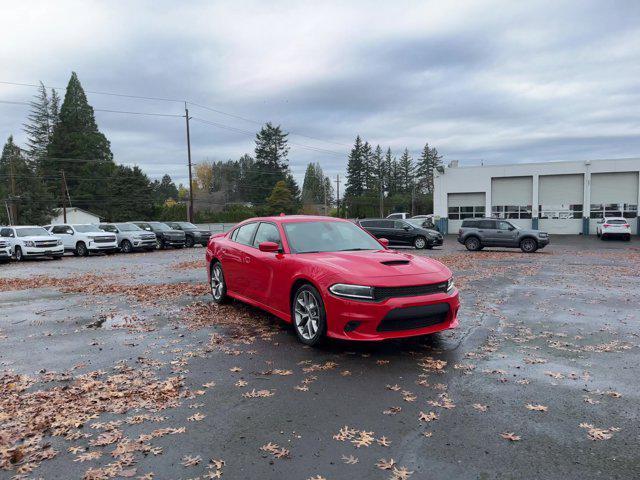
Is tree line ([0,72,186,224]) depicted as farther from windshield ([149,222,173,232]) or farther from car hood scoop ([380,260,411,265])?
car hood scoop ([380,260,411,265])

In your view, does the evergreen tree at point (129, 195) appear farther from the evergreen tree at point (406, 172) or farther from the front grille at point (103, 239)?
the evergreen tree at point (406, 172)

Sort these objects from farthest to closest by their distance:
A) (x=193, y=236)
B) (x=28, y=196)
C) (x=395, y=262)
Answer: (x=28, y=196) < (x=193, y=236) < (x=395, y=262)

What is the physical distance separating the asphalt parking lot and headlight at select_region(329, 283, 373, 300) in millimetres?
733

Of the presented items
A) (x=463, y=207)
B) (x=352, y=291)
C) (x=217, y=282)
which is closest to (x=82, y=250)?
(x=217, y=282)

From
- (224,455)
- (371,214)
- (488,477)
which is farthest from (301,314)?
(371,214)

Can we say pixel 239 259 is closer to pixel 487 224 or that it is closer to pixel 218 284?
pixel 218 284

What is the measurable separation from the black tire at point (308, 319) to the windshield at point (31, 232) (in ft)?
69.1

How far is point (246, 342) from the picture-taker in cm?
616

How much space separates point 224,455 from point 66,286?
421 inches

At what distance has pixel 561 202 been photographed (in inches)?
1626

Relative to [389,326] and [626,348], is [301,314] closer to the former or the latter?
[389,326]

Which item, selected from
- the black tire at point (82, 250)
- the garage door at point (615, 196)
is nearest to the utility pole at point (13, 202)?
the black tire at point (82, 250)

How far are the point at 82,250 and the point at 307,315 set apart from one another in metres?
22.7

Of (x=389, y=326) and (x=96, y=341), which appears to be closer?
(x=389, y=326)
